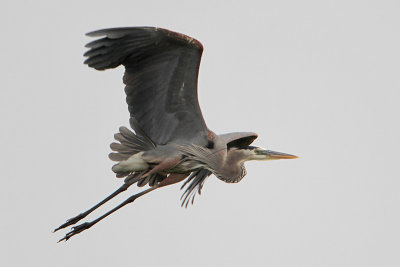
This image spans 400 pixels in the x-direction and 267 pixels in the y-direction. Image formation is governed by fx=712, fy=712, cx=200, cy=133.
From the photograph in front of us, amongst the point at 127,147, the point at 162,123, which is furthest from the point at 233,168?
the point at 127,147

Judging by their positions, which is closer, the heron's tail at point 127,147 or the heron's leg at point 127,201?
the heron's leg at point 127,201

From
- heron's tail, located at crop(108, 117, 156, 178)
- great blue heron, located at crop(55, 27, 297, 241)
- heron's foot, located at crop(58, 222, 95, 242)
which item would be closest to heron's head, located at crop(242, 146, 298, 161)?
great blue heron, located at crop(55, 27, 297, 241)

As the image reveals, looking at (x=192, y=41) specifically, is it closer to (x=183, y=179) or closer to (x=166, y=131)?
(x=166, y=131)

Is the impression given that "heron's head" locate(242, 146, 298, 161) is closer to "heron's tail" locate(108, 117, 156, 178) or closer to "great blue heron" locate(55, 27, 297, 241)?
"great blue heron" locate(55, 27, 297, 241)

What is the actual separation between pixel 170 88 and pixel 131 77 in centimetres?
48

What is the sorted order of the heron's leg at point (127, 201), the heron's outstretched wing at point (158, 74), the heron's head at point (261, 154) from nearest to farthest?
the heron's outstretched wing at point (158, 74), the heron's leg at point (127, 201), the heron's head at point (261, 154)

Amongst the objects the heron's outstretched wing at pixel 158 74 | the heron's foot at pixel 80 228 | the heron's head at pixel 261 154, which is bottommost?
the heron's foot at pixel 80 228

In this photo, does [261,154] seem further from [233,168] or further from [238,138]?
[233,168]

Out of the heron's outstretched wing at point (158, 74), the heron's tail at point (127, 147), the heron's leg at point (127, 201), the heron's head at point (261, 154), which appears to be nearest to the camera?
the heron's outstretched wing at point (158, 74)

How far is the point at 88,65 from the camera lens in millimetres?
7805

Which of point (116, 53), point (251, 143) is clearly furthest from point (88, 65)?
point (251, 143)

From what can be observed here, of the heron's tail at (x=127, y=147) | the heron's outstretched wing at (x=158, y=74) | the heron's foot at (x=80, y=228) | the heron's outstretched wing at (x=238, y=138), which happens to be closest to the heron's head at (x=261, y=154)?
the heron's outstretched wing at (x=238, y=138)

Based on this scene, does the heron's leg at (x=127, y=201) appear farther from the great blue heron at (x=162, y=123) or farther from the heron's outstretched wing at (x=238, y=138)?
the heron's outstretched wing at (x=238, y=138)

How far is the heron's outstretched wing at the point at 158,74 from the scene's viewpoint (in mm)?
7824
